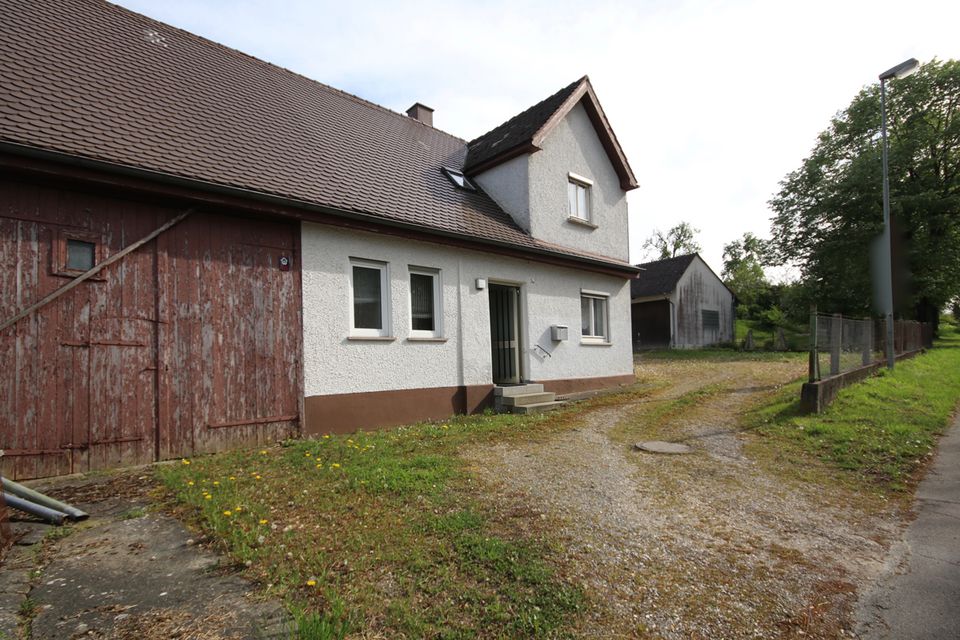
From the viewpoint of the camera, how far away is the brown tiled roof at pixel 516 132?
1205cm

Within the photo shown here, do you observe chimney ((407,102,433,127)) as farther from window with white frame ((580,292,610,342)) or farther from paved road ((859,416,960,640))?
paved road ((859,416,960,640))

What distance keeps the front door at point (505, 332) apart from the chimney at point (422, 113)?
22.2 feet

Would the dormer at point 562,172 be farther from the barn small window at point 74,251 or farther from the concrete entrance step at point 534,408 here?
the barn small window at point 74,251

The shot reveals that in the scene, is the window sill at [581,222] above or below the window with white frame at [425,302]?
above

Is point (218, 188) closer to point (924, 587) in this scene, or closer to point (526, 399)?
point (526, 399)

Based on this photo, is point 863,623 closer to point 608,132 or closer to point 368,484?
point 368,484

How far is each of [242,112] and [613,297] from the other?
9524 millimetres

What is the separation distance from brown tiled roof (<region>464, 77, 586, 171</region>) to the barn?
15.1 meters

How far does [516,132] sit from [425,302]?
5.71m

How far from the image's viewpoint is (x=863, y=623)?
2.90 meters

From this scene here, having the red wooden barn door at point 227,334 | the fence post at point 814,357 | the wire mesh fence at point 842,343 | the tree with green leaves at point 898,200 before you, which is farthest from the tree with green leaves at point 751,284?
the red wooden barn door at point 227,334

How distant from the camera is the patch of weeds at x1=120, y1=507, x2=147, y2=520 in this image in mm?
4259

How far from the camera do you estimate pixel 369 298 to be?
28.3 feet

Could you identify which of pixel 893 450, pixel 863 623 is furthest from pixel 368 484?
pixel 893 450
